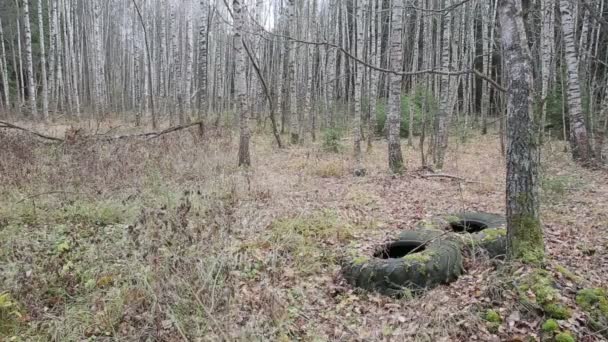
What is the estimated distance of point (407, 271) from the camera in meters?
3.82

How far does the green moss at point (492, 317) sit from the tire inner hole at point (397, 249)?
1.25 m

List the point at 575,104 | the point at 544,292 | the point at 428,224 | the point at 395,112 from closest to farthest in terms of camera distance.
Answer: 1. the point at 544,292
2. the point at 428,224
3. the point at 395,112
4. the point at 575,104

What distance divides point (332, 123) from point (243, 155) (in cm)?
805

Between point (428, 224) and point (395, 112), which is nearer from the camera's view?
point (428, 224)

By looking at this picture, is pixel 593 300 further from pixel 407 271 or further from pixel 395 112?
pixel 395 112

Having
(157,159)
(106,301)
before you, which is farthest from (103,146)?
(106,301)

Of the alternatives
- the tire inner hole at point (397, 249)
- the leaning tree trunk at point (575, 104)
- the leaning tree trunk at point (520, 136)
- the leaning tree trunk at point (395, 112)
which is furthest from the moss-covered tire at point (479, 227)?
the leaning tree trunk at point (575, 104)

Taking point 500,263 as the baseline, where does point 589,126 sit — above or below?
above

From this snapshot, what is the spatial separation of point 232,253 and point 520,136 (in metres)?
2.96

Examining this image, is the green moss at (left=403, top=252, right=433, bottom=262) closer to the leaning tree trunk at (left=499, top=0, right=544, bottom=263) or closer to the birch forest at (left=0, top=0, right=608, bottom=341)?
the birch forest at (left=0, top=0, right=608, bottom=341)

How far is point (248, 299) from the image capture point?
3.67 m

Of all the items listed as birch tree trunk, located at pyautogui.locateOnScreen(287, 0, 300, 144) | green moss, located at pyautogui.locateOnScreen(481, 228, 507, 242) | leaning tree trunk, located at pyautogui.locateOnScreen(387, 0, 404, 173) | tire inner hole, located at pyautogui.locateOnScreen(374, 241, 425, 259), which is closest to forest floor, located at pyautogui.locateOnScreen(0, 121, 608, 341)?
tire inner hole, located at pyautogui.locateOnScreen(374, 241, 425, 259)

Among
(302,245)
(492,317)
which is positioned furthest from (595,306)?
(302,245)

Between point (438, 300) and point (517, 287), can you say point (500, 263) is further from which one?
point (438, 300)
